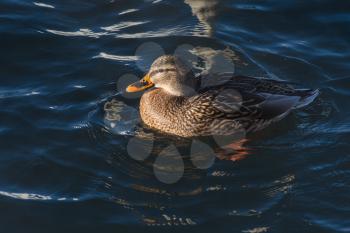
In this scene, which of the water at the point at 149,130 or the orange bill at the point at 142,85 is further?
the orange bill at the point at 142,85

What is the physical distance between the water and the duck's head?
0.59m

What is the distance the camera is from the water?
9047 millimetres

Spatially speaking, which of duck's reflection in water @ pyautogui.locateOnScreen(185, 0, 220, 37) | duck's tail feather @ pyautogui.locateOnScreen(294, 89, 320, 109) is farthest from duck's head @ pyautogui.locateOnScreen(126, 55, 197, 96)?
duck's reflection in water @ pyautogui.locateOnScreen(185, 0, 220, 37)

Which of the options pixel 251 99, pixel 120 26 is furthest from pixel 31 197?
pixel 120 26

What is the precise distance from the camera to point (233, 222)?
8867mm

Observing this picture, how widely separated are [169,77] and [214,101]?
76 centimetres

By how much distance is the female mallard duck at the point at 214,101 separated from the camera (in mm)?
10836

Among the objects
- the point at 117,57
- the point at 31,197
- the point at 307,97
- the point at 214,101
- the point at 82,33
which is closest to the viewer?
the point at 31,197

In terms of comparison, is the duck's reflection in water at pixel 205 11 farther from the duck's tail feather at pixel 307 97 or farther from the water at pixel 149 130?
the duck's tail feather at pixel 307 97

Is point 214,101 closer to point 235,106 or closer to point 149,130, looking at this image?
point 235,106

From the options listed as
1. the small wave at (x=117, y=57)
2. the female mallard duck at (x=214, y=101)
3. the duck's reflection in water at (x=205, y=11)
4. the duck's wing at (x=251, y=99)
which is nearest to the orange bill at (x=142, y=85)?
the female mallard duck at (x=214, y=101)

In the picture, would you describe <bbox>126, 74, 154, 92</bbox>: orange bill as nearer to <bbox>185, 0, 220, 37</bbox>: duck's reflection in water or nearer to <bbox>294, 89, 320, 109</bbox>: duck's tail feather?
<bbox>294, 89, 320, 109</bbox>: duck's tail feather

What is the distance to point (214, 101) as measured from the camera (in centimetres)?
1083

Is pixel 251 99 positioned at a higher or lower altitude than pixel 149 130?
higher
